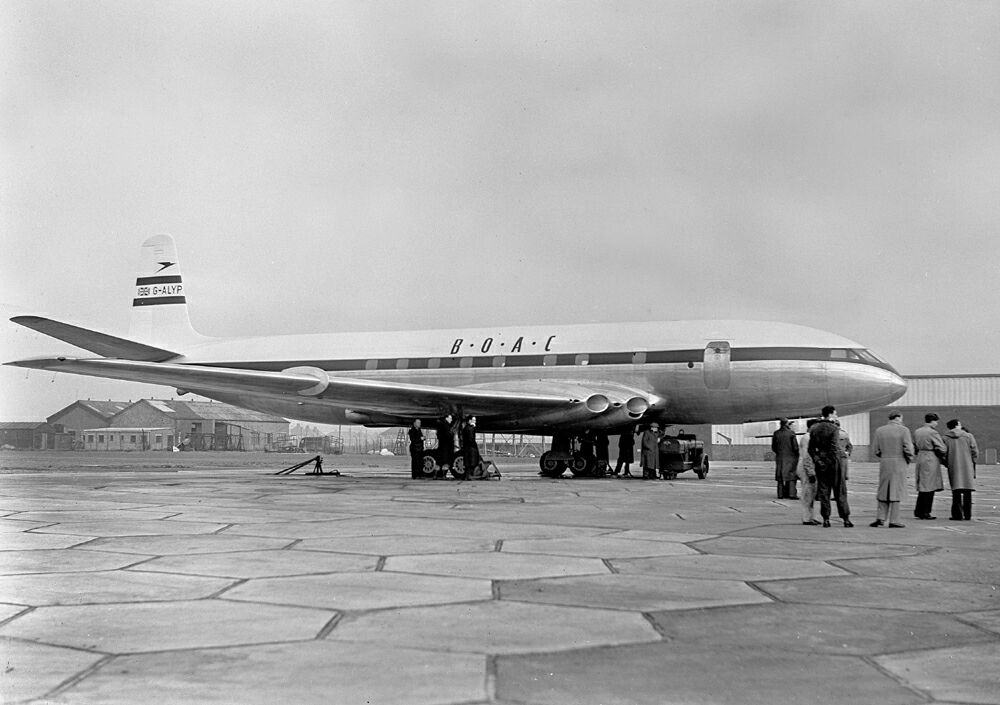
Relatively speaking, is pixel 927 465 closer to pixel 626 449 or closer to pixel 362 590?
pixel 362 590

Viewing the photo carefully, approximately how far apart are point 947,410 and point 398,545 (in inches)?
1816

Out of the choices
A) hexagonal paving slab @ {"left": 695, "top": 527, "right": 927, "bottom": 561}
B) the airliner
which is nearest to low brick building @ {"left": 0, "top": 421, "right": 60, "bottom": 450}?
the airliner

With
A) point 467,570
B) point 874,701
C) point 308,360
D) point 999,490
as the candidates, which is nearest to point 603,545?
point 467,570

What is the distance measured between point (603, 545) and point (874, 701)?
4.73m

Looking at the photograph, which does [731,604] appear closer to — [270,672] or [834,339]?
[270,672]

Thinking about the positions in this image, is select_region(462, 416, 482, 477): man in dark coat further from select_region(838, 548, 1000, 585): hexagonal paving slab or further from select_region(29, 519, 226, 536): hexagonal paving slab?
select_region(838, 548, 1000, 585): hexagonal paving slab

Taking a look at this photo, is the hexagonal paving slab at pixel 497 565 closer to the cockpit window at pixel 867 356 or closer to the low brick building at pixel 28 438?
the cockpit window at pixel 867 356

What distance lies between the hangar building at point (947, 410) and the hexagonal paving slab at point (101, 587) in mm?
40708

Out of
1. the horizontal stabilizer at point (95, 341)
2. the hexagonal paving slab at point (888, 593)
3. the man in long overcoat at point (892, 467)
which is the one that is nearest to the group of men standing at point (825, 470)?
the man in long overcoat at point (892, 467)

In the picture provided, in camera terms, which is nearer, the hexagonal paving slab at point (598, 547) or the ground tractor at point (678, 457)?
the hexagonal paving slab at point (598, 547)

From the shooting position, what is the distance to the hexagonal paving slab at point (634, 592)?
5352 mm

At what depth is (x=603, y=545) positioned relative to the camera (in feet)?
26.6

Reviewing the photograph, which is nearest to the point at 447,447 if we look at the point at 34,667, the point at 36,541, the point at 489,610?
the point at 36,541

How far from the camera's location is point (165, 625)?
4648 millimetres
